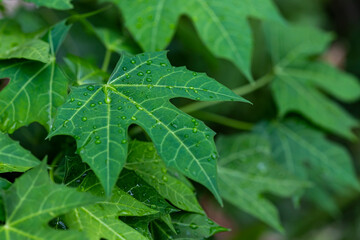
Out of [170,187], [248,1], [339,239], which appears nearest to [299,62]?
[248,1]

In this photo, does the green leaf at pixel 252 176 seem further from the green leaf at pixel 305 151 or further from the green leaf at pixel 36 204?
the green leaf at pixel 36 204

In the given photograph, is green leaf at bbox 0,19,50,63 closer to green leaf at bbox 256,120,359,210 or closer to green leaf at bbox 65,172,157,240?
green leaf at bbox 65,172,157,240

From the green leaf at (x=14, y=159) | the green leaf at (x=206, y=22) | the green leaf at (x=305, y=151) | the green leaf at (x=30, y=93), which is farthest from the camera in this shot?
the green leaf at (x=305, y=151)

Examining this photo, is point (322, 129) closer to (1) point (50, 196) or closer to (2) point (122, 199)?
(2) point (122, 199)

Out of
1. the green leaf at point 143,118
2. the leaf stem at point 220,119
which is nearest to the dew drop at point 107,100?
the green leaf at point 143,118

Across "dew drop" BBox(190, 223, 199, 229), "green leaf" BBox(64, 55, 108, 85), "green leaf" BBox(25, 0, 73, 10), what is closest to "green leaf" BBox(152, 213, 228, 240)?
"dew drop" BBox(190, 223, 199, 229)
